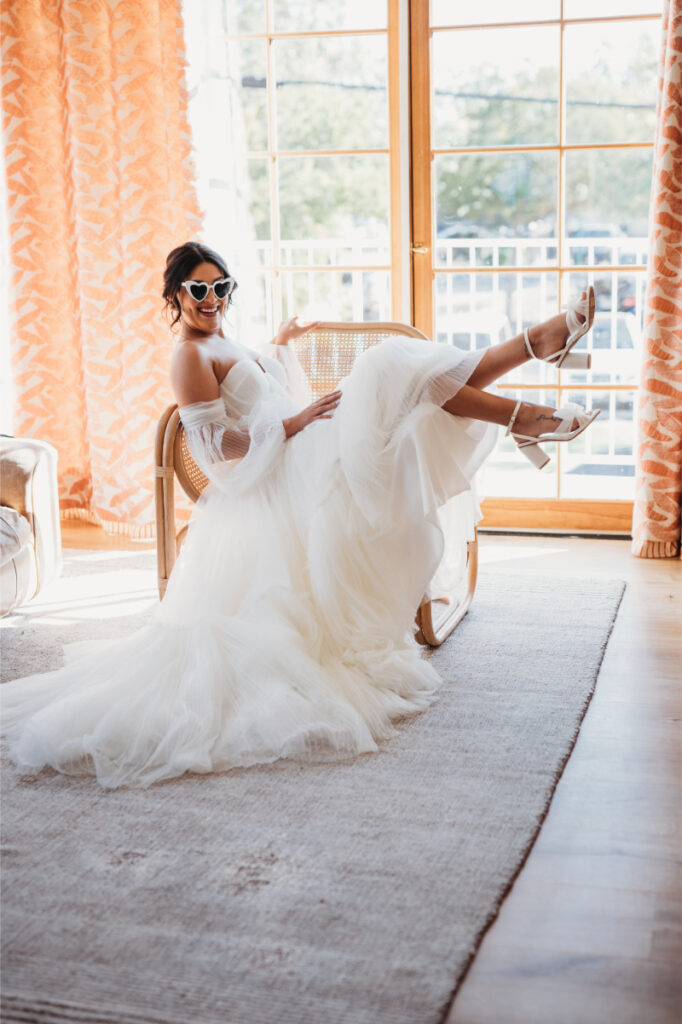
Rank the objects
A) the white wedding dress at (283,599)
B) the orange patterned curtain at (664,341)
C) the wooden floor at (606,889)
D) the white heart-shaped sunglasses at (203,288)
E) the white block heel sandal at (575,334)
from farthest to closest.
→ 1. the orange patterned curtain at (664,341)
2. the white heart-shaped sunglasses at (203,288)
3. the white block heel sandal at (575,334)
4. the white wedding dress at (283,599)
5. the wooden floor at (606,889)

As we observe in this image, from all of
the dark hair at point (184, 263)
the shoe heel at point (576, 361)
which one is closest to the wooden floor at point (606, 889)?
the shoe heel at point (576, 361)

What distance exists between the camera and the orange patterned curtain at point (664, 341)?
3602 millimetres

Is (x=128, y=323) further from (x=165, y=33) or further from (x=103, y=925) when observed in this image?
(x=103, y=925)

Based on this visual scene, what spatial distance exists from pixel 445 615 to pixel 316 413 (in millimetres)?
760

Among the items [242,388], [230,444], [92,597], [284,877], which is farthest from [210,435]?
[284,877]

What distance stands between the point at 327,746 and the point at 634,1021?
967 millimetres

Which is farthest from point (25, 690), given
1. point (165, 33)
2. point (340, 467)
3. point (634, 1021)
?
point (165, 33)

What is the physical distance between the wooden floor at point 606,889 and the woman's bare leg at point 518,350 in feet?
2.65

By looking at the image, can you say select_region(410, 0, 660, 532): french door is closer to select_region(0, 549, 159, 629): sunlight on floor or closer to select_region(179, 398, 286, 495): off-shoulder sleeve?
select_region(0, 549, 159, 629): sunlight on floor

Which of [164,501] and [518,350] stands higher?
[518,350]

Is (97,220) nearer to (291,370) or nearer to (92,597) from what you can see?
(291,370)

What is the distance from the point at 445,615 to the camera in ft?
10.2

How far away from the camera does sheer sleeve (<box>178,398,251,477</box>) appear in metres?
2.76

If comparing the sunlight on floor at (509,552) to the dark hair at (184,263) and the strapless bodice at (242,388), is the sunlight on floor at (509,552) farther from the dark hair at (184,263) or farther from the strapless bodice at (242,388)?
the dark hair at (184,263)
